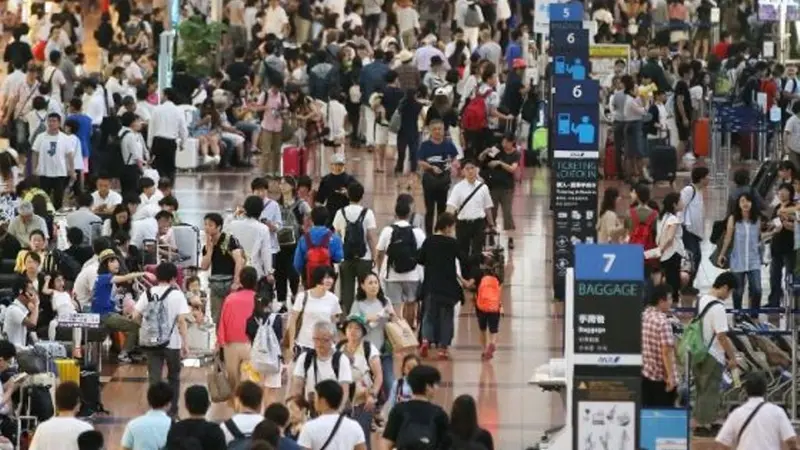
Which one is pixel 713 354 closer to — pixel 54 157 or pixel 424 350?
pixel 424 350

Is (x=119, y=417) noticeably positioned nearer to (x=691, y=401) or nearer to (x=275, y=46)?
(x=691, y=401)

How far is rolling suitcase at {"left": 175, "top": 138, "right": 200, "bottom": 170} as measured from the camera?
35094 millimetres

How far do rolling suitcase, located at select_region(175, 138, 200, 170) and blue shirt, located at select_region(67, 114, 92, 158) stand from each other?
4.41 metres

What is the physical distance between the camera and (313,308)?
65.2ft

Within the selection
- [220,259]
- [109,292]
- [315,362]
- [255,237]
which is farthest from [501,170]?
[315,362]

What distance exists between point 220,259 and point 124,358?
133 cm

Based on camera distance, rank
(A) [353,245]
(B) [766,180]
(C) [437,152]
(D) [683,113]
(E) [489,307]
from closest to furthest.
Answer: (E) [489,307] → (A) [353,245] → (C) [437,152] → (B) [766,180] → (D) [683,113]

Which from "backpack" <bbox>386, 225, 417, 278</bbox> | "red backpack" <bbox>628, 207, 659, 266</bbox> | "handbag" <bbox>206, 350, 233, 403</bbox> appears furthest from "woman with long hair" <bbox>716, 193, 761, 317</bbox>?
"handbag" <bbox>206, 350, 233, 403</bbox>

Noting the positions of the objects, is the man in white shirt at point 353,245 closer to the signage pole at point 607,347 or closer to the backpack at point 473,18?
the signage pole at point 607,347

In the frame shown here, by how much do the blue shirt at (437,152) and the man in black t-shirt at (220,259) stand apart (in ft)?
15.5

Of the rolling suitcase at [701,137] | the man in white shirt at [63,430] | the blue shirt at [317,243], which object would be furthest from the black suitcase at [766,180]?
the man in white shirt at [63,430]

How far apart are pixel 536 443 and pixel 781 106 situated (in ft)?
56.7

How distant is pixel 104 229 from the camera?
24.7 m

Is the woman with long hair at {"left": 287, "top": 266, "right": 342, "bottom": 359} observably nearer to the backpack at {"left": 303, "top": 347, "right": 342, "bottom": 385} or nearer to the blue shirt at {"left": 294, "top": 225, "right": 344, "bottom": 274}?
the backpack at {"left": 303, "top": 347, "right": 342, "bottom": 385}
